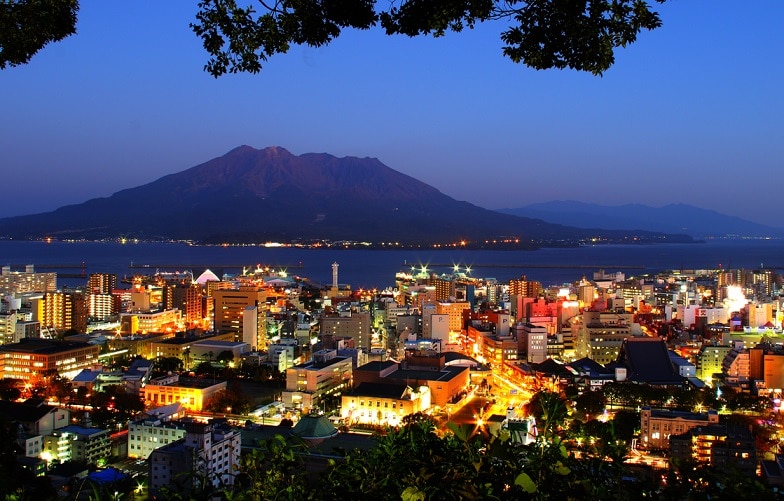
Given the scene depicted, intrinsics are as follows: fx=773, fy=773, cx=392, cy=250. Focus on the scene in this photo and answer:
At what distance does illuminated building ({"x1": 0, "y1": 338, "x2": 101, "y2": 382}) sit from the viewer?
9.85 m

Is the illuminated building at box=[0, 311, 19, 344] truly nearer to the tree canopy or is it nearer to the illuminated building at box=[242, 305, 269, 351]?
the illuminated building at box=[242, 305, 269, 351]

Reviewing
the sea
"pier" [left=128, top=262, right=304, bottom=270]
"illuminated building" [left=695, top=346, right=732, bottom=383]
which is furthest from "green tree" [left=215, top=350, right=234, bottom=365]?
"pier" [left=128, top=262, right=304, bottom=270]

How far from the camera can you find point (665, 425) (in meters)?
6.59

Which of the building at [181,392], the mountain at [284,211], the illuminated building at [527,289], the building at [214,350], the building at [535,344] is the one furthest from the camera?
the mountain at [284,211]

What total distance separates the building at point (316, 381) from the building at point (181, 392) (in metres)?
0.79

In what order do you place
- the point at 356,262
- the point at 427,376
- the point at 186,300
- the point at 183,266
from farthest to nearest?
the point at 356,262, the point at 183,266, the point at 186,300, the point at 427,376

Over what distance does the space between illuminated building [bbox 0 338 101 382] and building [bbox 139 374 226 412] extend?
1.91 meters

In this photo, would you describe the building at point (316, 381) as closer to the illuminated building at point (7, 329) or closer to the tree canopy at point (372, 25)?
the illuminated building at point (7, 329)

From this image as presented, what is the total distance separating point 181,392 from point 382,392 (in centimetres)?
223

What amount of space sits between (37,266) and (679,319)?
24577 mm

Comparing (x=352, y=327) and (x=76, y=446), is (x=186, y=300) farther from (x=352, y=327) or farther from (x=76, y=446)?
(x=76, y=446)

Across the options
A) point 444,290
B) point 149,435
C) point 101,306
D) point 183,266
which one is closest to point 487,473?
point 149,435

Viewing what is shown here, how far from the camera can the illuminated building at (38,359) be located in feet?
32.3

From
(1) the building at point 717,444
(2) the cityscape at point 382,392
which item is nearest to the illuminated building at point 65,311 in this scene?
(2) the cityscape at point 382,392
